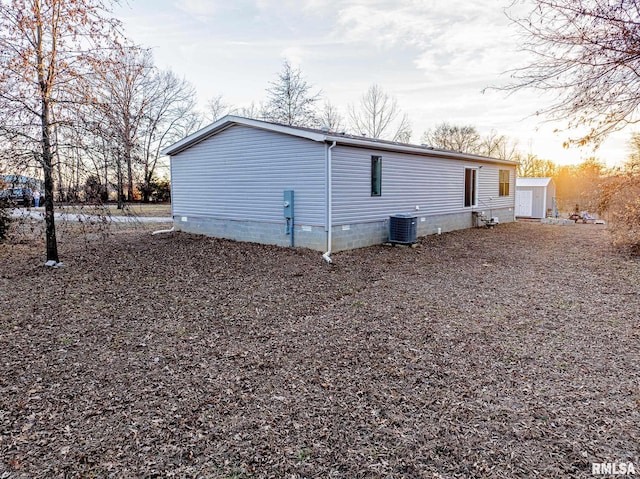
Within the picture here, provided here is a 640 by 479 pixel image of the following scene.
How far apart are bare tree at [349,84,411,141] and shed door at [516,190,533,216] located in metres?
11.5

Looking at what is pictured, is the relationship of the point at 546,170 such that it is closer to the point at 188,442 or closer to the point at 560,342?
the point at 560,342

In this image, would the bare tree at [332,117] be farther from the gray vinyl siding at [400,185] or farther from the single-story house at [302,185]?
the single-story house at [302,185]

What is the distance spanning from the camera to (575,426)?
8.59 feet

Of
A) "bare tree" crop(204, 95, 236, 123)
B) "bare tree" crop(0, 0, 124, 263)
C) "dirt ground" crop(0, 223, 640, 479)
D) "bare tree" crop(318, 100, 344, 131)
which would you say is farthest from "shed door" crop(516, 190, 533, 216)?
"bare tree" crop(204, 95, 236, 123)

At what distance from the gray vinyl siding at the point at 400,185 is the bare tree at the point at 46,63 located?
4722 mm

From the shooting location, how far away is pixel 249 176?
9852 mm

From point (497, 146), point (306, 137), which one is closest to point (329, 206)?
point (306, 137)

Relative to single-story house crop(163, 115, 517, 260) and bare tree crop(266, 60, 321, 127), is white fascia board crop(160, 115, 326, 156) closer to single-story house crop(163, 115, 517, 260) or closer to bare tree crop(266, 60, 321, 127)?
single-story house crop(163, 115, 517, 260)

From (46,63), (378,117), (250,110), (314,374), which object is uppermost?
(250,110)

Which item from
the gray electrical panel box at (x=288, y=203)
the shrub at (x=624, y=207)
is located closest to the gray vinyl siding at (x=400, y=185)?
the gray electrical panel box at (x=288, y=203)

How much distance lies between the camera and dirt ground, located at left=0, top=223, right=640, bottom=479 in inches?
93.1

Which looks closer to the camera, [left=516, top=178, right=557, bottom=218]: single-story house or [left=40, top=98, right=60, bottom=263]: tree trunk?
[left=40, top=98, right=60, bottom=263]: tree trunk

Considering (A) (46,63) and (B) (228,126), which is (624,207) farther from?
(A) (46,63)

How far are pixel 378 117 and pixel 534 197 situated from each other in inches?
528
